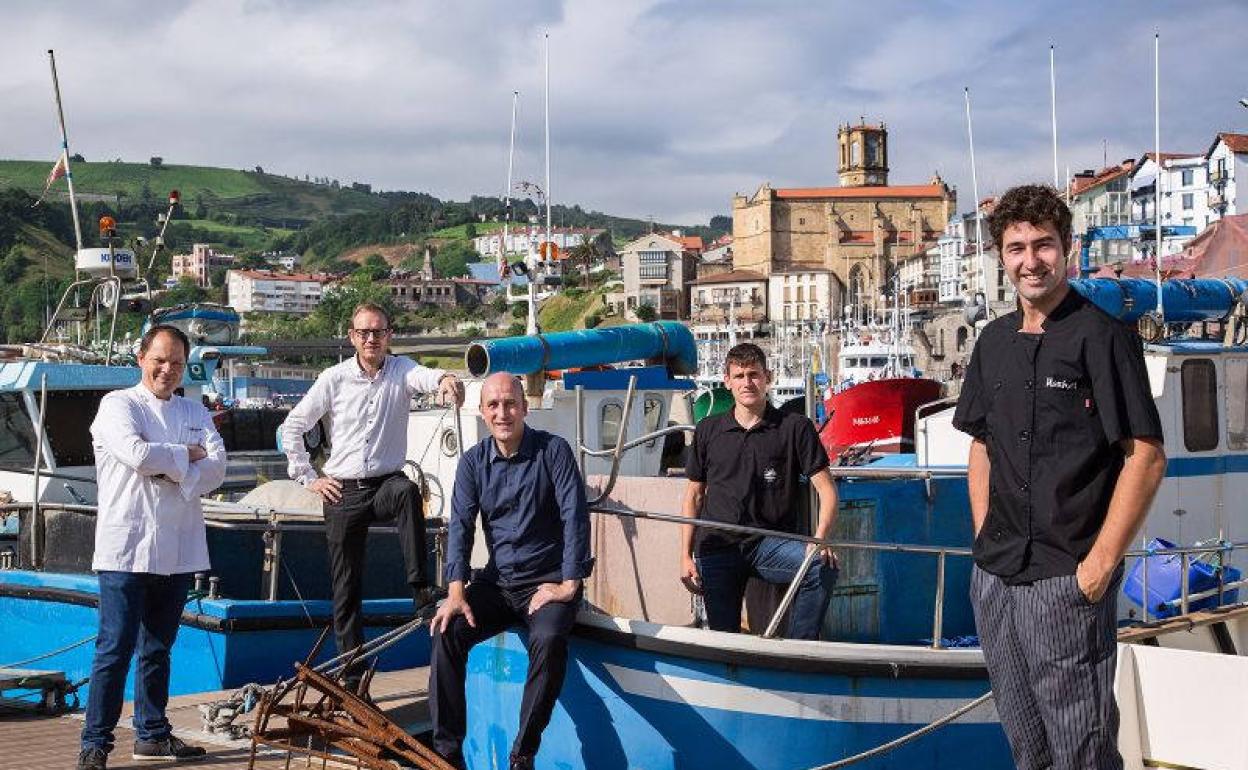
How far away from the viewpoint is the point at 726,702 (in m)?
6.51

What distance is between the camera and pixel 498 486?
20.6 ft

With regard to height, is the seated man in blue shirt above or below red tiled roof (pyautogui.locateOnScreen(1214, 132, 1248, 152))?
below

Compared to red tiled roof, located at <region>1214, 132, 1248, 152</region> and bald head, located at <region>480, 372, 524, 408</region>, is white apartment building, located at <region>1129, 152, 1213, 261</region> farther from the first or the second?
bald head, located at <region>480, 372, 524, 408</region>

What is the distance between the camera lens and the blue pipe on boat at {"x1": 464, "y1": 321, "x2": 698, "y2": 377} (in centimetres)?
1129

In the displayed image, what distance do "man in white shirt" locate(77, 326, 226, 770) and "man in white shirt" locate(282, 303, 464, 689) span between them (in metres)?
0.63

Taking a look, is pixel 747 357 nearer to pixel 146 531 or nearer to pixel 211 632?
pixel 146 531

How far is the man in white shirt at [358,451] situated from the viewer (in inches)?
287

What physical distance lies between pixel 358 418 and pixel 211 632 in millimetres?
3018

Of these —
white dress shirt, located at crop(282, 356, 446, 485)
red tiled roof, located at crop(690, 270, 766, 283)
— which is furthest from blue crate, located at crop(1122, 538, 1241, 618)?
red tiled roof, located at crop(690, 270, 766, 283)

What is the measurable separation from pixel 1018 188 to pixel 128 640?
4795 mm

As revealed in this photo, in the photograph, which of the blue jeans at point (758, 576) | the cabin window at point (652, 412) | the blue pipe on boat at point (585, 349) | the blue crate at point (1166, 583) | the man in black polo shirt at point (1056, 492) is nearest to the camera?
the man in black polo shirt at point (1056, 492)

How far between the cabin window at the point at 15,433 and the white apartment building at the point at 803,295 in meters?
127

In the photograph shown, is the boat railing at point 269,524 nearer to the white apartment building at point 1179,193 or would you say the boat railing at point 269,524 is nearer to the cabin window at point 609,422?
the cabin window at point 609,422

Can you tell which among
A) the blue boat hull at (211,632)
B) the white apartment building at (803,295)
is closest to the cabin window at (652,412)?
the blue boat hull at (211,632)
